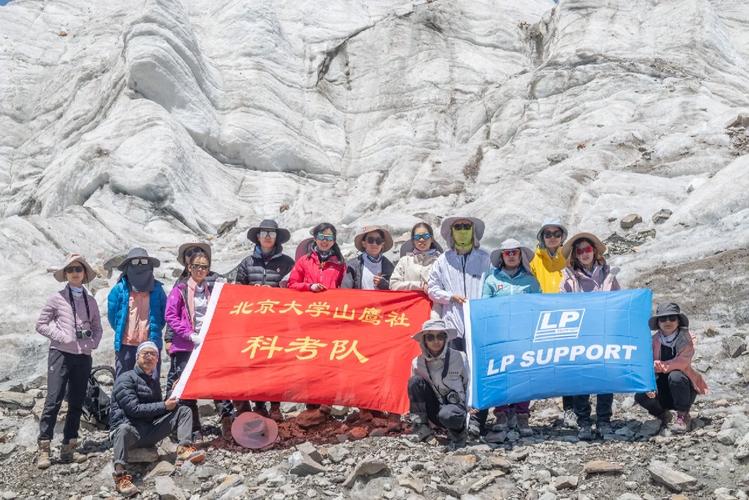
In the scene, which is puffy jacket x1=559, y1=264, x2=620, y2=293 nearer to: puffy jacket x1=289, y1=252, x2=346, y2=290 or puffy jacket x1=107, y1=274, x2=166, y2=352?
puffy jacket x1=289, y1=252, x2=346, y2=290

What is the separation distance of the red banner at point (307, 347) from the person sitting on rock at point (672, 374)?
2518mm

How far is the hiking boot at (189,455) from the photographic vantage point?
7.23 m

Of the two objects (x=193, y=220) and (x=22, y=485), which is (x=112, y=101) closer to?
(x=193, y=220)

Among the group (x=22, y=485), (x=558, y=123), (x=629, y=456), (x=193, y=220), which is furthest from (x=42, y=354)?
(x=558, y=123)

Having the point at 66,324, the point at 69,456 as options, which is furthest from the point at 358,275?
the point at 69,456

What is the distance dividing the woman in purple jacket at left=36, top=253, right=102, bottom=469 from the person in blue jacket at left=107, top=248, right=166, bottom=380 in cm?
31

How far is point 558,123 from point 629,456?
2088cm

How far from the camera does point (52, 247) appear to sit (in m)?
20.4

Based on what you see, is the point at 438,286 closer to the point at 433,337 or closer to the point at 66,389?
the point at 433,337

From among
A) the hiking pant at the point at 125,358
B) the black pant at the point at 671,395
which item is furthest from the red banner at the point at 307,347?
the black pant at the point at 671,395

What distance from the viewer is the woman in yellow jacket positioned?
812 cm

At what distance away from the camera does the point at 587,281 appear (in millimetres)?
7992

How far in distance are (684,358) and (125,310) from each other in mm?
5957

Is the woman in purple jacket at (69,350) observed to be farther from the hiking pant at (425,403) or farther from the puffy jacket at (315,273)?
the hiking pant at (425,403)
